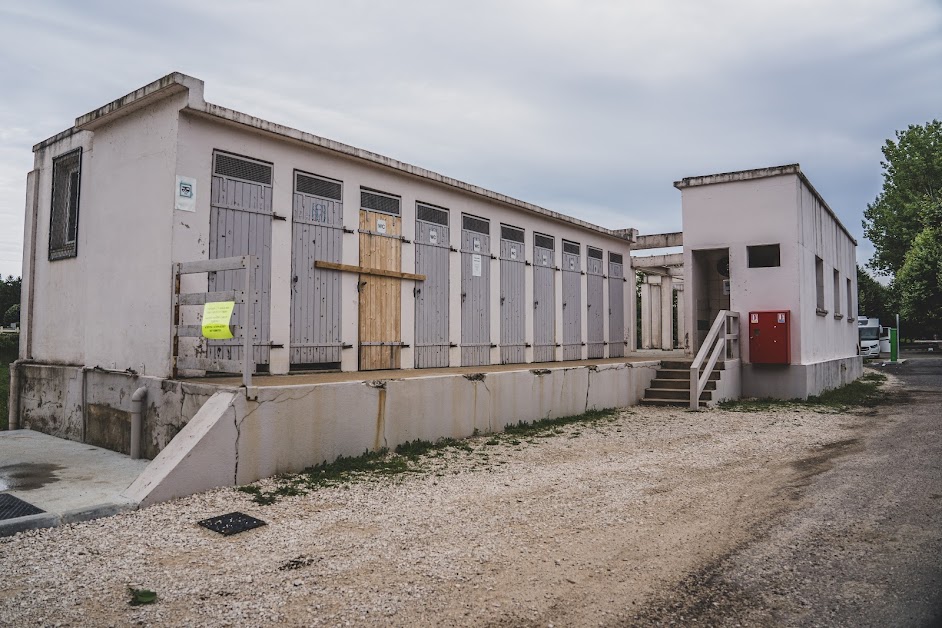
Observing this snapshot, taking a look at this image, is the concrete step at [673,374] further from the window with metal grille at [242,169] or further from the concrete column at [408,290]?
the window with metal grille at [242,169]

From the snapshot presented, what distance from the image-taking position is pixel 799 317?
12.3 meters

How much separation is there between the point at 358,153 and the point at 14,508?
567 cm

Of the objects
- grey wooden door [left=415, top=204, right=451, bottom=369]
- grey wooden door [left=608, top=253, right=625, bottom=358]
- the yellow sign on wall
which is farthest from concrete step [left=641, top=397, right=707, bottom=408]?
the yellow sign on wall

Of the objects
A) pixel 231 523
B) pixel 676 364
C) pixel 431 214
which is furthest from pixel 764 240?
pixel 231 523

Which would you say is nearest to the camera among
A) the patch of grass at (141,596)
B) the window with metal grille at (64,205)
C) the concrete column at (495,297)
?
the patch of grass at (141,596)

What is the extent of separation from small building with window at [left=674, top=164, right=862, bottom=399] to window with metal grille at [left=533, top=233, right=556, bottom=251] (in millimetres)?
3126

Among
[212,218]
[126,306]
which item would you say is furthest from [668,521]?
[126,306]

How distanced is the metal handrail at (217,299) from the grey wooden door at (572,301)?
7742 millimetres

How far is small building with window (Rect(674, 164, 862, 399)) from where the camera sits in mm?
12398

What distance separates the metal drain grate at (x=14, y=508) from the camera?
4.40 m

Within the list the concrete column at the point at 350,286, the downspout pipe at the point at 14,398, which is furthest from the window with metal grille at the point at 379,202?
the downspout pipe at the point at 14,398

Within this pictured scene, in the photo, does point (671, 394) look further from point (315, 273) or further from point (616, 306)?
point (315, 273)

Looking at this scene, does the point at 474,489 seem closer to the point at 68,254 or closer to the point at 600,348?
the point at 68,254

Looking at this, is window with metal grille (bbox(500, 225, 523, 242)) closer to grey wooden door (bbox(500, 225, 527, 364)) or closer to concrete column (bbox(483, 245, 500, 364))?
grey wooden door (bbox(500, 225, 527, 364))
